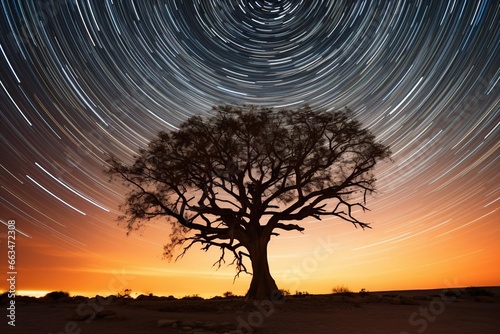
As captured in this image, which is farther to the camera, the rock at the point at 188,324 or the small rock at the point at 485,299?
the small rock at the point at 485,299

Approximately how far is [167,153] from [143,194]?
2.72 m

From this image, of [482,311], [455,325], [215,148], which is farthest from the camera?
[215,148]

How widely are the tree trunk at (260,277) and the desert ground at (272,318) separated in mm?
1215

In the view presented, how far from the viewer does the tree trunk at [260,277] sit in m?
21.3

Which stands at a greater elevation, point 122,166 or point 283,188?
point 122,166

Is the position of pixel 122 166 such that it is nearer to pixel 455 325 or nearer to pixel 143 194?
pixel 143 194

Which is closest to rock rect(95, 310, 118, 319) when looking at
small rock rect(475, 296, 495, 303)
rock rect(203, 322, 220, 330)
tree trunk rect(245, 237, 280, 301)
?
rock rect(203, 322, 220, 330)

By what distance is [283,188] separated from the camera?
23.0m

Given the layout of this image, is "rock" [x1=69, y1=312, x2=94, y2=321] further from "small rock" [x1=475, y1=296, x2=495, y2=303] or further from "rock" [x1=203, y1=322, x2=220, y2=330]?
"small rock" [x1=475, y1=296, x2=495, y2=303]

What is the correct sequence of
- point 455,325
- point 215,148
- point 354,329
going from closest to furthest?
point 354,329, point 455,325, point 215,148

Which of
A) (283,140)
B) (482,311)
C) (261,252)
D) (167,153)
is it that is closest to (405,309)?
(482,311)

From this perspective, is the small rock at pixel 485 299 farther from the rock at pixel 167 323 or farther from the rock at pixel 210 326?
the rock at pixel 167 323

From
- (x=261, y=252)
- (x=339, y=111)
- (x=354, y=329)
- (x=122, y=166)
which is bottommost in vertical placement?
(x=354, y=329)

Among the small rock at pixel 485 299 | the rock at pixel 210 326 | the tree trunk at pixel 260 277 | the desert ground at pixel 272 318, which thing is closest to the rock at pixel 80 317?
the desert ground at pixel 272 318
